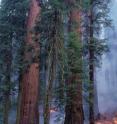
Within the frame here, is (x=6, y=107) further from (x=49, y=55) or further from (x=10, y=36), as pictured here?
(x=49, y=55)

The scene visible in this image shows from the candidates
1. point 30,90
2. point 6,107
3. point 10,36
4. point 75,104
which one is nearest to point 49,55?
point 30,90

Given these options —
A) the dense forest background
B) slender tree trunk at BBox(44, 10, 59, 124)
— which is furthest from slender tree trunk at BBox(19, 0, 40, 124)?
slender tree trunk at BBox(44, 10, 59, 124)

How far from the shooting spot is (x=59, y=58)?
7.00 meters

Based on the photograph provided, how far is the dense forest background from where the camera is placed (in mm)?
7039

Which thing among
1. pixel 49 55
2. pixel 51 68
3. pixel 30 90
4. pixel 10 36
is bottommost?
pixel 30 90

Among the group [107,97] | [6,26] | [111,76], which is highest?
[6,26]

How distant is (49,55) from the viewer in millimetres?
6918

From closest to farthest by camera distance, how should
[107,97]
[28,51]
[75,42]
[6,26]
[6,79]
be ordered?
[75,42], [28,51], [6,79], [6,26], [107,97]

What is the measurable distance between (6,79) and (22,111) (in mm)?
2478

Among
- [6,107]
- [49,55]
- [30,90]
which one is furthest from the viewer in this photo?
[6,107]

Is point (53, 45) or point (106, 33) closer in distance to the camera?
point (53, 45)

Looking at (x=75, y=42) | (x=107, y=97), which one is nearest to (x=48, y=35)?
(x=75, y=42)

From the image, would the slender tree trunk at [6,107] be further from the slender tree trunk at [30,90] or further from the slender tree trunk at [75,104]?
the slender tree trunk at [75,104]

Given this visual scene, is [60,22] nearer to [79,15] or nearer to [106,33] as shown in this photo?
[79,15]
